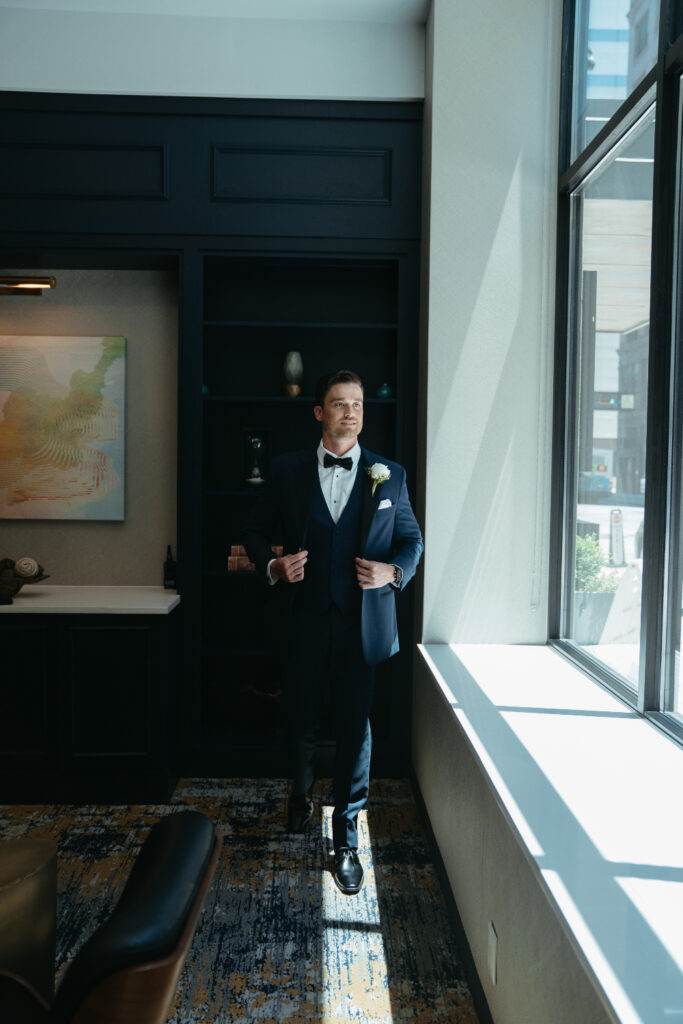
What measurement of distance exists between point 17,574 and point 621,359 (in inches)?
109

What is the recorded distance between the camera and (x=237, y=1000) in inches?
87.5

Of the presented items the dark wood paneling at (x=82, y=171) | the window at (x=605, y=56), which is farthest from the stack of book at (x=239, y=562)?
the window at (x=605, y=56)

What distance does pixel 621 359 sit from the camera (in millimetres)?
2771

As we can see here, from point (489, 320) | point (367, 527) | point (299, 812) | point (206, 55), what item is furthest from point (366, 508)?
point (206, 55)

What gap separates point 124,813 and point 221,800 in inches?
16.3

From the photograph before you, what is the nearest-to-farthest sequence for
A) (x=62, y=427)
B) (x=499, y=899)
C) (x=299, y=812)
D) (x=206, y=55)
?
1. (x=499, y=899)
2. (x=299, y=812)
3. (x=206, y=55)
4. (x=62, y=427)

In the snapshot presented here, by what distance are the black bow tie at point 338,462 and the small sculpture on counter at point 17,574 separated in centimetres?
163

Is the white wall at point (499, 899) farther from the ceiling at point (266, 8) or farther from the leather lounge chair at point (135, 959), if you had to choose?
the ceiling at point (266, 8)

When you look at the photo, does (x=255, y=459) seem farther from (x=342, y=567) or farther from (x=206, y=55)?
(x=206, y=55)

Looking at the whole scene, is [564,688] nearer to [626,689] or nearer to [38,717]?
[626,689]

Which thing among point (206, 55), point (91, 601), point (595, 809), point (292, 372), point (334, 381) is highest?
point (206, 55)

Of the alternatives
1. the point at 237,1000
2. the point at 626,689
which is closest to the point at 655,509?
the point at 626,689

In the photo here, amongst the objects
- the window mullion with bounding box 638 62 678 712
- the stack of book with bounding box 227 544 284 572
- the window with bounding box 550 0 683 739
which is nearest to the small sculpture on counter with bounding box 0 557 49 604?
the stack of book with bounding box 227 544 284 572

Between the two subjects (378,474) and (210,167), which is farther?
(210,167)
